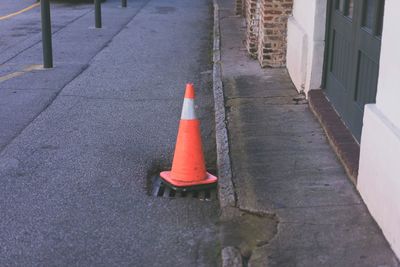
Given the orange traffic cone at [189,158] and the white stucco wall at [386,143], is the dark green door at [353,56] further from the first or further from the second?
the orange traffic cone at [189,158]

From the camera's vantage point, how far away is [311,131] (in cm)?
689

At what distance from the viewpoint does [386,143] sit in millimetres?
4492

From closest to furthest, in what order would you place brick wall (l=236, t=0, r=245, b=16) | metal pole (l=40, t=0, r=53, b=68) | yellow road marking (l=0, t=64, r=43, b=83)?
yellow road marking (l=0, t=64, r=43, b=83), metal pole (l=40, t=0, r=53, b=68), brick wall (l=236, t=0, r=245, b=16)

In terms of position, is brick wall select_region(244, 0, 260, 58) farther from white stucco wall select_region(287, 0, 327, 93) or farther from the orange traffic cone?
the orange traffic cone

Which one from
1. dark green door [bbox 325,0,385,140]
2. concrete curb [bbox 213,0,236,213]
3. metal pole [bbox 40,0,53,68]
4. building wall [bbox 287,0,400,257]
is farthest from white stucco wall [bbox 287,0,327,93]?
metal pole [bbox 40,0,53,68]

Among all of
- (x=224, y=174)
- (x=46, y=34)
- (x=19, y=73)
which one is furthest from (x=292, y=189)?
(x=46, y=34)

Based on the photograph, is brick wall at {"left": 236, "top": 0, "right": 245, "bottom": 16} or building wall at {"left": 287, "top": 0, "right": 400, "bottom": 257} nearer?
building wall at {"left": 287, "top": 0, "right": 400, "bottom": 257}

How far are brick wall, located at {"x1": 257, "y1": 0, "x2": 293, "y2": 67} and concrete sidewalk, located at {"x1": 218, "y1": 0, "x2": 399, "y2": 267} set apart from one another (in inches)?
53.2

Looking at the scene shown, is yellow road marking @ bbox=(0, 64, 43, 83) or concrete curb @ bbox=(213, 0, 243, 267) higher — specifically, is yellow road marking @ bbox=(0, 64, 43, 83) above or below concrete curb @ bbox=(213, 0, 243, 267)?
below

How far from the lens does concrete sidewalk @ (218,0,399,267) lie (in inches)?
171

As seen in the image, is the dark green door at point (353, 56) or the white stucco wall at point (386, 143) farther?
the dark green door at point (353, 56)

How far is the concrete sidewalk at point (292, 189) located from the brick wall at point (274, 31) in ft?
4.43

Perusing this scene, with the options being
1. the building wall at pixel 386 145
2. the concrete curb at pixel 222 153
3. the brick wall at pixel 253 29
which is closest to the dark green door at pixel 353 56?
the building wall at pixel 386 145

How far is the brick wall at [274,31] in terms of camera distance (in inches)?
386
